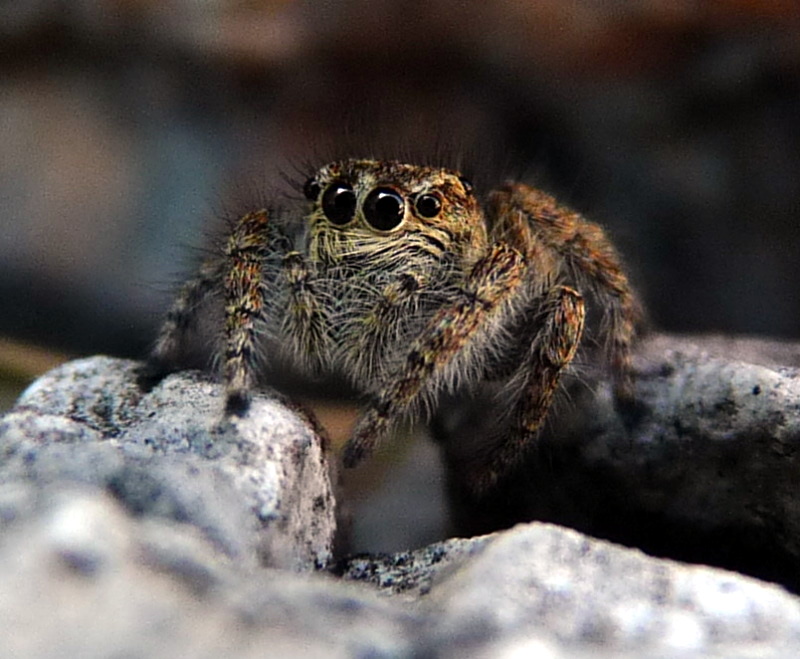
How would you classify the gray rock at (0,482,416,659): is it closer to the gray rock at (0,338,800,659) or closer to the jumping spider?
the gray rock at (0,338,800,659)

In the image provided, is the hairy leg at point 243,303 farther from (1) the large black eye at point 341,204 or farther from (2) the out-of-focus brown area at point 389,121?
(2) the out-of-focus brown area at point 389,121

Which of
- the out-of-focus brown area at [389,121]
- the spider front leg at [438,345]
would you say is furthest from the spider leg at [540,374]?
the out-of-focus brown area at [389,121]

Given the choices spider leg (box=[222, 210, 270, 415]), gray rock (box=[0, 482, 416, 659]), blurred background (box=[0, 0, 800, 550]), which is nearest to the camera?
gray rock (box=[0, 482, 416, 659])

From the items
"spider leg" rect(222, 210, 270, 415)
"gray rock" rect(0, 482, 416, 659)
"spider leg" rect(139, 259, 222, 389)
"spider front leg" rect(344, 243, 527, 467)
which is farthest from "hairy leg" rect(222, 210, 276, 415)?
"gray rock" rect(0, 482, 416, 659)

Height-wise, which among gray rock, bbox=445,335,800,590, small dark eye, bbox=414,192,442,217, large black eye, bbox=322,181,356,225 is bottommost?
gray rock, bbox=445,335,800,590

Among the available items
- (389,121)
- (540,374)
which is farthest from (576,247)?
(389,121)

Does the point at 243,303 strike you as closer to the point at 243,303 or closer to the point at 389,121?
the point at 243,303
